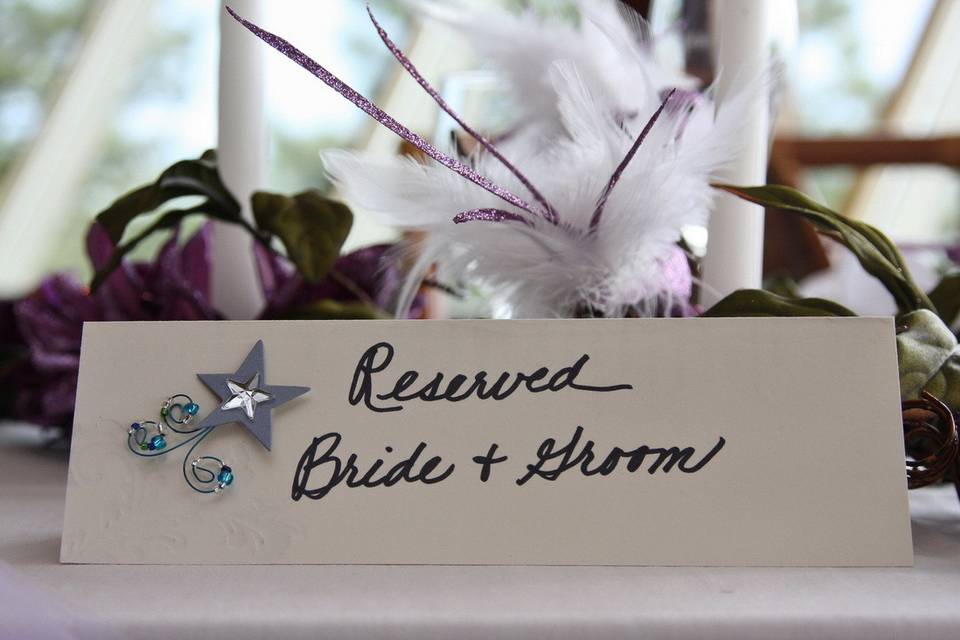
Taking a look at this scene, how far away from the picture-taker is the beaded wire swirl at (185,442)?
0.38m

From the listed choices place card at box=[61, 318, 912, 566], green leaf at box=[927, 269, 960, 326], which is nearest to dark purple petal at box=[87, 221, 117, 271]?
place card at box=[61, 318, 912, 566]

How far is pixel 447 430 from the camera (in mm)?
380

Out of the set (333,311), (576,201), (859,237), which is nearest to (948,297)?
(859,237)

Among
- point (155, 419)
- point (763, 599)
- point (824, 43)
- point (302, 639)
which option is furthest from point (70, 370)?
point (824, 43)

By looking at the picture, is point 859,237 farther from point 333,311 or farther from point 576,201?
point 333,311

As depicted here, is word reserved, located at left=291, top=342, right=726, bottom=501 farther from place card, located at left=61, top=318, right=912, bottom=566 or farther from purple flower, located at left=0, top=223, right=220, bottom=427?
purple flower, located at left=0, top=223, right=220, bottom=427

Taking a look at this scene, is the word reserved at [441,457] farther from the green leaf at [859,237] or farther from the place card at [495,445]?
the green leaf at [859,237]

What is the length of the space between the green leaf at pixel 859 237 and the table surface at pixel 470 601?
0.46 feet

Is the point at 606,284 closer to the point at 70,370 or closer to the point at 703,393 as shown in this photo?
the point at 703,393

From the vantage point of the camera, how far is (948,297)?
0.54 m

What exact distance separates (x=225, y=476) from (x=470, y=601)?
0.13 metres

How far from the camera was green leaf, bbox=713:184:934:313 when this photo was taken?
1.46 feet

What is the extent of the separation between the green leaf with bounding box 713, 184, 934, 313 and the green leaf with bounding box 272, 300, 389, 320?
23 cm

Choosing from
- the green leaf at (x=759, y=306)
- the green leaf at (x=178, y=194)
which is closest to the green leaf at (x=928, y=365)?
the green leaf at (x=759, y=306)
